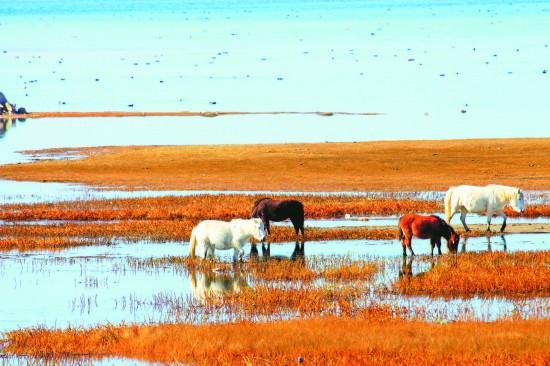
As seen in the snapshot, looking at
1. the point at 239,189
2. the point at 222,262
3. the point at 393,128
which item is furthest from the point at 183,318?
the point at 393,128

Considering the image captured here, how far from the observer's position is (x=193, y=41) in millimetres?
177125

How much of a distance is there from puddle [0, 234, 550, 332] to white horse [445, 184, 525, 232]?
0.93 m

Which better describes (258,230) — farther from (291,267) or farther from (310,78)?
(310,78)

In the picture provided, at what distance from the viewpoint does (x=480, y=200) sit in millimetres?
29891

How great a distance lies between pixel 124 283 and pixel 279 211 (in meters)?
5.83

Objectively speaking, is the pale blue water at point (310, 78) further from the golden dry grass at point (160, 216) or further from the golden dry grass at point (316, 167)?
the golden dry grass at point (160, 216)

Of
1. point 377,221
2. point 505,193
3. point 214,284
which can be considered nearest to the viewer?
point 214,284

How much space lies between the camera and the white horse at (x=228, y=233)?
25328mm

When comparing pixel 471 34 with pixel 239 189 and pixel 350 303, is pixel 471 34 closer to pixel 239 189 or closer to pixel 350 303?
pixel 239 189

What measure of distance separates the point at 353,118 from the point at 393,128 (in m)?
7.36

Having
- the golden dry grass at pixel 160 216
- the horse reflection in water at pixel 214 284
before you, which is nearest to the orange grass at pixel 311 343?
the horse reflection in water at pixel 214 284

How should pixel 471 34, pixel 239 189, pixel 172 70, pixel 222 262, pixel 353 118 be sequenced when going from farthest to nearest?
pixel 471 34, pixel 172 70, pixel 353 118, pixel 239 189, pixel 222 262

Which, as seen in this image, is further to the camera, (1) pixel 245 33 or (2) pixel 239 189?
(1) pixel 245 33

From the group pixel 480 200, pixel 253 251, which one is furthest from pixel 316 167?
pixel 253 251
